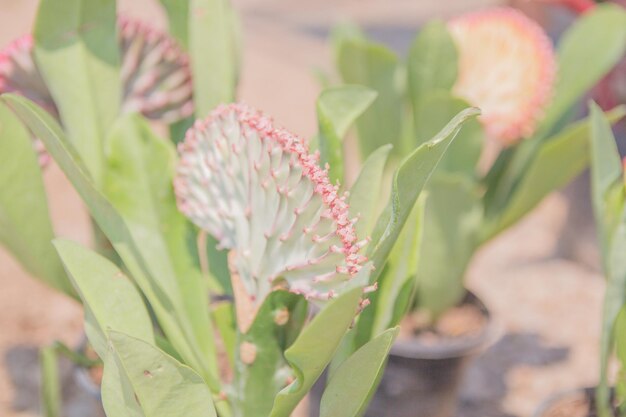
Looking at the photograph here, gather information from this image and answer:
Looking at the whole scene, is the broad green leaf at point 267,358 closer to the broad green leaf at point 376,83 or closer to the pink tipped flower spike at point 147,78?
the pink tipped flower spike at point 147,78

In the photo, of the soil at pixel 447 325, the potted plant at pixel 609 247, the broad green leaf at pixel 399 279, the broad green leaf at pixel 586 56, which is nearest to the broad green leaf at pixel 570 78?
the broad green leaf at pixel 586 56

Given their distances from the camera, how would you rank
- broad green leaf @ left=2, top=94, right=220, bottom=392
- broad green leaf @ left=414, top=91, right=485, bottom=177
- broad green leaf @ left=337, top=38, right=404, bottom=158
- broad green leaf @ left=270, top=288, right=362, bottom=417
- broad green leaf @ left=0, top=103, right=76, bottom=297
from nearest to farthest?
1. broad green leaf @ left=270, top=288, right=362, bottom=417
2. broad green leaf @ left=2, top=94, right=220, bottom=392
3. broad green leaf @ left=0, top=103, right=76, bottom=297
4. broad green leaf @ left=414, top=91, right=485, bottom=177
5. broad green leaf @ left=337, top=38, right=404, bottom=158

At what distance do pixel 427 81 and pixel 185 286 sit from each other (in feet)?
1.42

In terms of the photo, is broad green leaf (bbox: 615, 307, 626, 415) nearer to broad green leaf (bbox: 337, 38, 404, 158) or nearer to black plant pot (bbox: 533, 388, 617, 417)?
black plant pot (bbox: 533, 388, 617, 417)

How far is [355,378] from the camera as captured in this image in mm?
548

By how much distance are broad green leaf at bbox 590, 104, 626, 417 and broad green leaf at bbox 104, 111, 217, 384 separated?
365 millimetres

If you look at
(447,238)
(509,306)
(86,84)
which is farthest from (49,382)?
(509,306)

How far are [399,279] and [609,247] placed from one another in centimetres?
21

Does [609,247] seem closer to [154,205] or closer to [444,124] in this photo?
[444,124]

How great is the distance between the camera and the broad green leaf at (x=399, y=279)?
0.68m

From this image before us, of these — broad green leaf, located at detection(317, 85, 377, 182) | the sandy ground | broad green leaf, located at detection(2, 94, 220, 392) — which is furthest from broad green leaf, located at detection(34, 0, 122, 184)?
the sandy ground

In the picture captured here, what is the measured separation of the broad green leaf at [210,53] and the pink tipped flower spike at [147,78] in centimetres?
9

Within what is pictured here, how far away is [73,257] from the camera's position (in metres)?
0.60

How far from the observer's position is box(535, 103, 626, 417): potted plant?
71 cm
